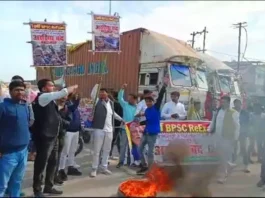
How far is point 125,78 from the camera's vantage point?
41.0 feet

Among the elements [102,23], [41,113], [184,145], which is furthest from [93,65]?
[184,145]

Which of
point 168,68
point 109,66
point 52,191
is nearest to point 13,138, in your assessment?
point 52,191

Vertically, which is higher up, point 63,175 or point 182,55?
point 182,55

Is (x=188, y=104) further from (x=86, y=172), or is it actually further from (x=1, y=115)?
(x=1, y=115)

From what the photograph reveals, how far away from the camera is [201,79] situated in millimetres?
12703

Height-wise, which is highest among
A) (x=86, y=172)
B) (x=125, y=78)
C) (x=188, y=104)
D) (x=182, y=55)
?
(x=182, y=55)

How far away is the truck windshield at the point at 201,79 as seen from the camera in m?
12.5

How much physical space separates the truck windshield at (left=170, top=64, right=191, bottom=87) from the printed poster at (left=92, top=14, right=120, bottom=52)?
10.6 feet

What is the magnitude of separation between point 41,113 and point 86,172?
255 cm

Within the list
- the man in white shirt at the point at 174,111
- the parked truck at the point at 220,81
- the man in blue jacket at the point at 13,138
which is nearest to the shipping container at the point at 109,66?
the parked truck at the point at 220,81

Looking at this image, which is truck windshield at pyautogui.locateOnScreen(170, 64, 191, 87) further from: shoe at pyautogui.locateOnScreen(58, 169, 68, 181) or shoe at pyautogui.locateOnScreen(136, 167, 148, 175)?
shoe at pyautogui.locateOnScreen(58, 169, 68, 181)

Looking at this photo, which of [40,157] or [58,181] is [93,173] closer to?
[58,181]

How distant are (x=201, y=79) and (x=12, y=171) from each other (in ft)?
29.6

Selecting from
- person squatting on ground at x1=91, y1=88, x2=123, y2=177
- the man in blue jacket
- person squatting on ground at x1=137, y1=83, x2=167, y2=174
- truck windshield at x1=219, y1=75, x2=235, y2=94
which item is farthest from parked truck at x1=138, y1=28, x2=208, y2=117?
the man in blue jacket
